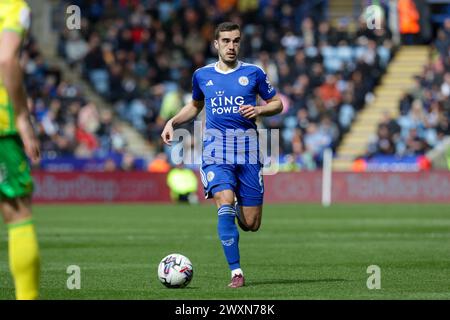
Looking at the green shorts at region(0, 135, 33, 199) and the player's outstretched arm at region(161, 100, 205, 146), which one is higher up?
the player's outstretched arm at region(161, 100, 205, 146)

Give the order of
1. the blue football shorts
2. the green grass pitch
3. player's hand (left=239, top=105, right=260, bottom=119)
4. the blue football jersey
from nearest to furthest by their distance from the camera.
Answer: the green grass pitch < player's hand (left=239, top=105, right=260, bottom=119) < the blue football shorts < the blue football jersey

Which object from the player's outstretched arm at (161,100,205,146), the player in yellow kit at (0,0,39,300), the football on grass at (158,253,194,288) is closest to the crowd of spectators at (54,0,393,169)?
the player's outstretched arm at (161,100,205,146)

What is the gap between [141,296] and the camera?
32.5 feet

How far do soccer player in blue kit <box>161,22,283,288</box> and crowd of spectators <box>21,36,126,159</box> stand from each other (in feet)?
66.3

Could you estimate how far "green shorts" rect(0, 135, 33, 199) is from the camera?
7.51 m

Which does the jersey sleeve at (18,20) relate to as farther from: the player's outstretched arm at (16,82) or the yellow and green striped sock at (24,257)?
the yellow and green striped sock at (24,257)

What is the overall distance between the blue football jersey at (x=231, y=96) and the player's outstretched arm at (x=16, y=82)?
4.28 meters

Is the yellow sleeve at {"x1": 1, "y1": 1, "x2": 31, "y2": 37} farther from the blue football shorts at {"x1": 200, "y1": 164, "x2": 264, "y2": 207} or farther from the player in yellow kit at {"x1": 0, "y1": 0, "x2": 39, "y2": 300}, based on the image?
the blue football shorts at {"x1": 200, "y1": 164, "x2": 264, "y2": 207}

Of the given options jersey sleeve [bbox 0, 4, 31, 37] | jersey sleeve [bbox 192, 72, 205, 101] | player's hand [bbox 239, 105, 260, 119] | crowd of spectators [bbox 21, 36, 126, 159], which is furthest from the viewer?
crowd of spectators [bbox 21, 36, 126, 159]

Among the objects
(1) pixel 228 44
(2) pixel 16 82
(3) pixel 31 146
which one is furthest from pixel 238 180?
(2) pixel 16 82

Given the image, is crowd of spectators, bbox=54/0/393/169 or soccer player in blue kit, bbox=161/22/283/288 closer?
soccer player in blue kit, bbox=161/22/283/288

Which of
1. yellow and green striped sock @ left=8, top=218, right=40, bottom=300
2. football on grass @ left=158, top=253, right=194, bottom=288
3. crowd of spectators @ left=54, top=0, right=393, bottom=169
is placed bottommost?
football on grass @ left=158, top=253, right=194, bottom=288

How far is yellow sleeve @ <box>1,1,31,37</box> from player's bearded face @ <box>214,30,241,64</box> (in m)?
4.01
